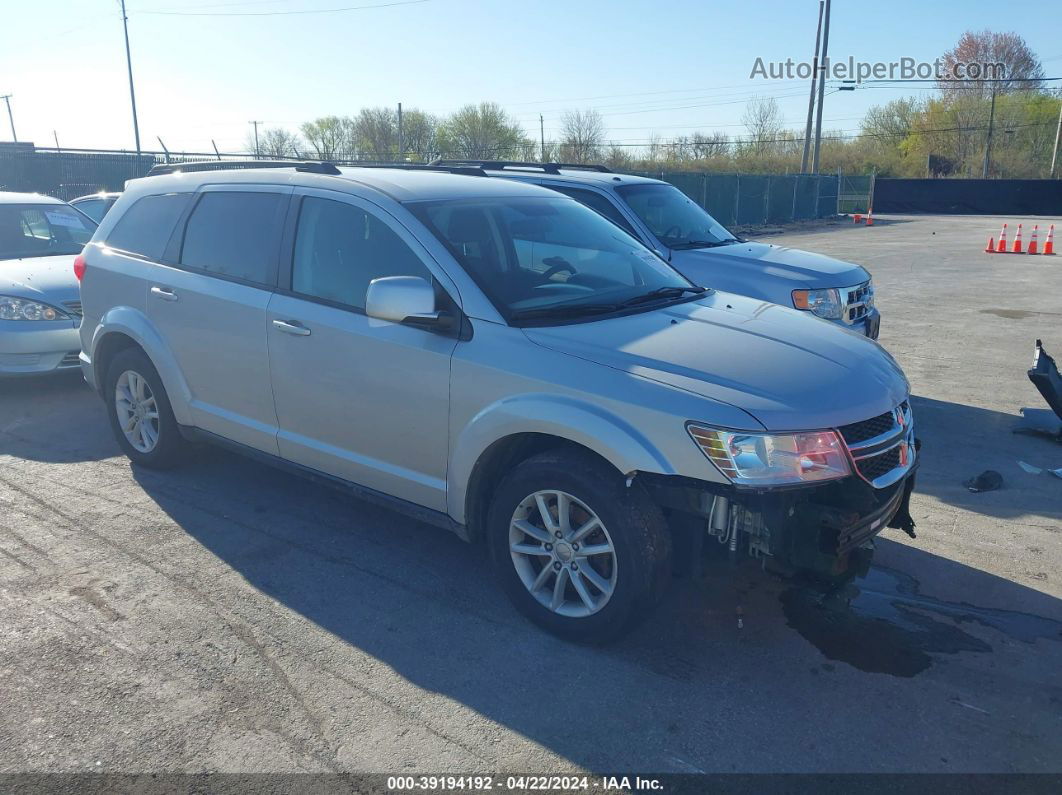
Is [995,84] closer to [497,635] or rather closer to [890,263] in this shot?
[890,263]

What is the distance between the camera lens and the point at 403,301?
383 cm

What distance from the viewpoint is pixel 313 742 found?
122 inches

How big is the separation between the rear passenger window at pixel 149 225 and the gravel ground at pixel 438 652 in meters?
1.49

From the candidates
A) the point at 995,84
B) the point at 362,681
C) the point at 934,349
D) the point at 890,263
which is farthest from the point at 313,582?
the point at 995,84

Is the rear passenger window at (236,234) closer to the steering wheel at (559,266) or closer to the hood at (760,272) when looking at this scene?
the steering wheel at (559,266)

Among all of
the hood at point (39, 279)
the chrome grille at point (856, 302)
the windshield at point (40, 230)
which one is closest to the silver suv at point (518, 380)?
the hood at point (39, 279)

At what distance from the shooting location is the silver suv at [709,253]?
713 centimetres

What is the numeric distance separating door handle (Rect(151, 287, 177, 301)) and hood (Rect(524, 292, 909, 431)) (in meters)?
2.56

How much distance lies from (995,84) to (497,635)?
72.5 meters

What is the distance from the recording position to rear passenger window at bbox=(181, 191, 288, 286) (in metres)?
4.77

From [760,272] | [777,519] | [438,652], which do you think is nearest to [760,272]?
[760,272]

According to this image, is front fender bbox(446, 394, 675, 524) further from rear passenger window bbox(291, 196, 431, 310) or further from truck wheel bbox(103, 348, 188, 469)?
truck wheel bbox(103, 348, 188, 469)

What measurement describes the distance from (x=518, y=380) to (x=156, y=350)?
280cm

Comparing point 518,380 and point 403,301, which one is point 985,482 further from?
point 403,301
